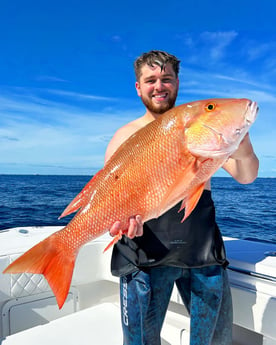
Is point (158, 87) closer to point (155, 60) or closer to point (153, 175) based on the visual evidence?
point (155, 60)

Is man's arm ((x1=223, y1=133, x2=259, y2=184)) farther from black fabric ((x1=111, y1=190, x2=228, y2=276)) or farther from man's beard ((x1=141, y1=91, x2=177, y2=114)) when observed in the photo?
man's beard ((x1=141, y1=91, x2=177, y2=114))

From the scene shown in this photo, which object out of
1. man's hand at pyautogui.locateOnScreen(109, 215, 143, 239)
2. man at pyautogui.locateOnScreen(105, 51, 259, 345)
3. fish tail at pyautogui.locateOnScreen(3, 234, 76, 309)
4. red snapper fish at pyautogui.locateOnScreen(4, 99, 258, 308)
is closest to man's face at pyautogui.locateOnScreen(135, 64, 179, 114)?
man at pyautogui.locateOnScreen(105, 51, 259, 345)

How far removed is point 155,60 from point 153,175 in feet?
3.35

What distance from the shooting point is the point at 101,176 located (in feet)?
6.44

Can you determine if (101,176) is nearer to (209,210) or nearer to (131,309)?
(209,210)

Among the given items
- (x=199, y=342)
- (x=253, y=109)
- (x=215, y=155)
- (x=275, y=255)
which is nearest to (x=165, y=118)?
(x=215, y=155)

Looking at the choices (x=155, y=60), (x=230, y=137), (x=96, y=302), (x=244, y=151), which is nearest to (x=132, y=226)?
(x=230, y=137)

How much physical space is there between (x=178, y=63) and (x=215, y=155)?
1.06m

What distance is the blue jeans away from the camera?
2.22 m

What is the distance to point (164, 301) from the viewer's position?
7.50 ft

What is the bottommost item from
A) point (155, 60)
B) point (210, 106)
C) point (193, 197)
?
point (193, 197)

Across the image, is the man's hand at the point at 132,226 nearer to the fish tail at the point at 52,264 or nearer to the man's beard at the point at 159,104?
the fish tail at the point at 52,264

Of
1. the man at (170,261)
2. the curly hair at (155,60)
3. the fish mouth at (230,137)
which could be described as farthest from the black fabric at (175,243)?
the curly hair at (155,60)

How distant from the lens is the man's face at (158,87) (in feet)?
7.59
